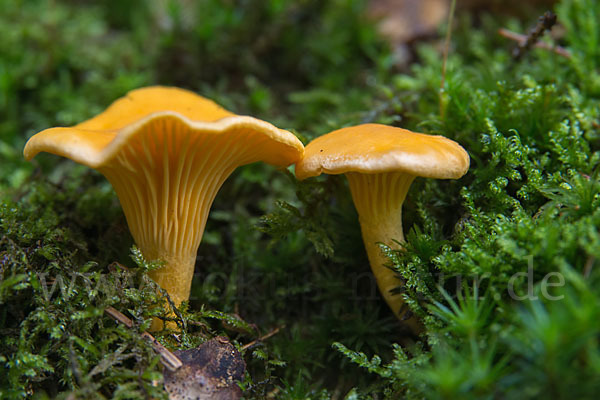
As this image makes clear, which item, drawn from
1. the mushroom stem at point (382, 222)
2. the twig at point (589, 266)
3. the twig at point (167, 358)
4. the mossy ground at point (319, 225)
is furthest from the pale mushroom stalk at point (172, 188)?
the twig at point (589, 266)

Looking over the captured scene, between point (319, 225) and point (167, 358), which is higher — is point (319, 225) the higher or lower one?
the higher one

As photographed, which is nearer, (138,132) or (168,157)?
(138,132)

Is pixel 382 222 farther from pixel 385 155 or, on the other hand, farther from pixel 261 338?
pixel 261 338

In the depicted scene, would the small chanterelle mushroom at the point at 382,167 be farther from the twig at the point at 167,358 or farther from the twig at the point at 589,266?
the twig at the point at 167,358

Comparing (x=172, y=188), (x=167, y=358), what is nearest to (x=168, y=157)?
(x=172, y=188)

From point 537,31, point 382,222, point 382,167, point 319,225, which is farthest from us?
point 537,31

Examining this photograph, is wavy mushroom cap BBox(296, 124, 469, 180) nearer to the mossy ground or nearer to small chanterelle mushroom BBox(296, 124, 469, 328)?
small chanterelle mushroom BBox(296, 124, 469, 328)

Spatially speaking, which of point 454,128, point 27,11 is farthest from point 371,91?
point 27,11
